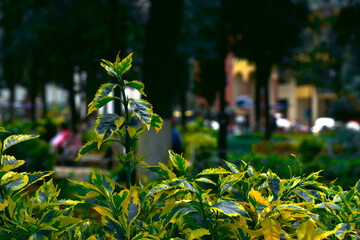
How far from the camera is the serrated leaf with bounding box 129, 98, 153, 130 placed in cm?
217

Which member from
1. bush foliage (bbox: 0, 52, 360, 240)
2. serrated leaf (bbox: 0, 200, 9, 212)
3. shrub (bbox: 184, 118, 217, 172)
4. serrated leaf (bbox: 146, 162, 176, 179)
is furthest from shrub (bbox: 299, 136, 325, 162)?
serrated leaf (bbox: 0, 200, 9, 212)

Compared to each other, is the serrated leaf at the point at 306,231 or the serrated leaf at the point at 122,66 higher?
the serrated leaf at the point at 122,66

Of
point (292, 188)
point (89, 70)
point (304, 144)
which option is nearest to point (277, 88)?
point (89, 70)

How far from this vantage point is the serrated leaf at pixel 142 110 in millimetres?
2174

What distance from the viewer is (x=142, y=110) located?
7.22ft

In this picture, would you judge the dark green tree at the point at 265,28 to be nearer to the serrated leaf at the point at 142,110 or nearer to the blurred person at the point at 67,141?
the blurred person at the point at 67,141

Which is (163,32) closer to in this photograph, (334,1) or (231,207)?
(231,207)

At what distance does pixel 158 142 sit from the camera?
31.6 ft

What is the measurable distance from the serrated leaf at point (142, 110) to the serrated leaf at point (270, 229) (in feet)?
2.02

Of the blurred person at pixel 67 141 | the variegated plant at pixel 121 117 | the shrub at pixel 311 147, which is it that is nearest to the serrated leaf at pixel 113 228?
the variegated plant at pixel 121 117

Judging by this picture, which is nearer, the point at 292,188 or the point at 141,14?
the point at 292,188

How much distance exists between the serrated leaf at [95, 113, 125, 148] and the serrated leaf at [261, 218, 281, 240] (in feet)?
2.38

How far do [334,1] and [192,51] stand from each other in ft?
21.3

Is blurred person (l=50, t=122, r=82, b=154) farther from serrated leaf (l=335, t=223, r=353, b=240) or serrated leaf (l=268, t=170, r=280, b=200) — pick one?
serrated leaf (l=335, t=223, r=353, b=240)
